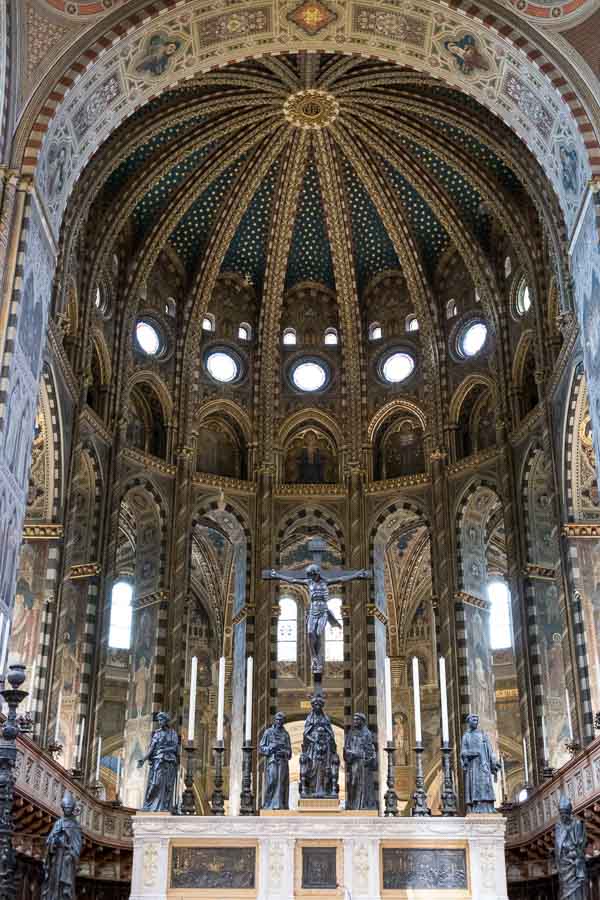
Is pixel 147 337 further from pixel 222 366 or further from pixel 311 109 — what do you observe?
pixel 311 109

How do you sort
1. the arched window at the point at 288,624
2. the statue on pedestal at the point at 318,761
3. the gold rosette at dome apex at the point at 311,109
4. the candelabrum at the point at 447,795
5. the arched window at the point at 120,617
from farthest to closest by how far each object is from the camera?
the arched window at the point at 288,624 < the arched window at the point at 120,617 < the gold rosette at dome apex at the point at 311,109 < the candelabrum at the point at 447,795 < the statue on pedestal at the point at 318,761

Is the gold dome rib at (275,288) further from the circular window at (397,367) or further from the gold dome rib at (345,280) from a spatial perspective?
the circular window at (397,367)

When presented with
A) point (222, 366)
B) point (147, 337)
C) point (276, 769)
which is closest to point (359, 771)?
point (276, 769)

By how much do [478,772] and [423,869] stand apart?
168 centimetres

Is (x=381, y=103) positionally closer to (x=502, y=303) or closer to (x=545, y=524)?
(x=502, y=303)

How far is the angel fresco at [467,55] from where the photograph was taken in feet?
72.7

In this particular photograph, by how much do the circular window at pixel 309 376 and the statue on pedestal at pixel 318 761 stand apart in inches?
662

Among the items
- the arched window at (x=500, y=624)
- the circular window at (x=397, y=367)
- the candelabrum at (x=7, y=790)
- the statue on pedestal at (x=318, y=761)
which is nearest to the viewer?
the candelabrum at (x=7, y=790)

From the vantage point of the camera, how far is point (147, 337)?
31500 millimetres

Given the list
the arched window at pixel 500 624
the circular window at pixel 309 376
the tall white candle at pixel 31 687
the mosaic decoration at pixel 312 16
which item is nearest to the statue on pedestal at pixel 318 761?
the tall white candle at pixel 31 687

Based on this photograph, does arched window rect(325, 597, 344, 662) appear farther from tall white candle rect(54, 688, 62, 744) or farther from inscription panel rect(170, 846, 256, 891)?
inscription panel rect(170, 846, 256, 891)

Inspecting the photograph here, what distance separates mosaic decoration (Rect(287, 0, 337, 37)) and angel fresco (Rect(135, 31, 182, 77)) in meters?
2.47

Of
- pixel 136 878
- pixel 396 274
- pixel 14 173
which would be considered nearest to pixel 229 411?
pixel 396 274

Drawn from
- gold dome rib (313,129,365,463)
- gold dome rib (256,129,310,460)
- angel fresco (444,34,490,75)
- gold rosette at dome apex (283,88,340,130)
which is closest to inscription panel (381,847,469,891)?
angel fresco (444,34,490,75)
